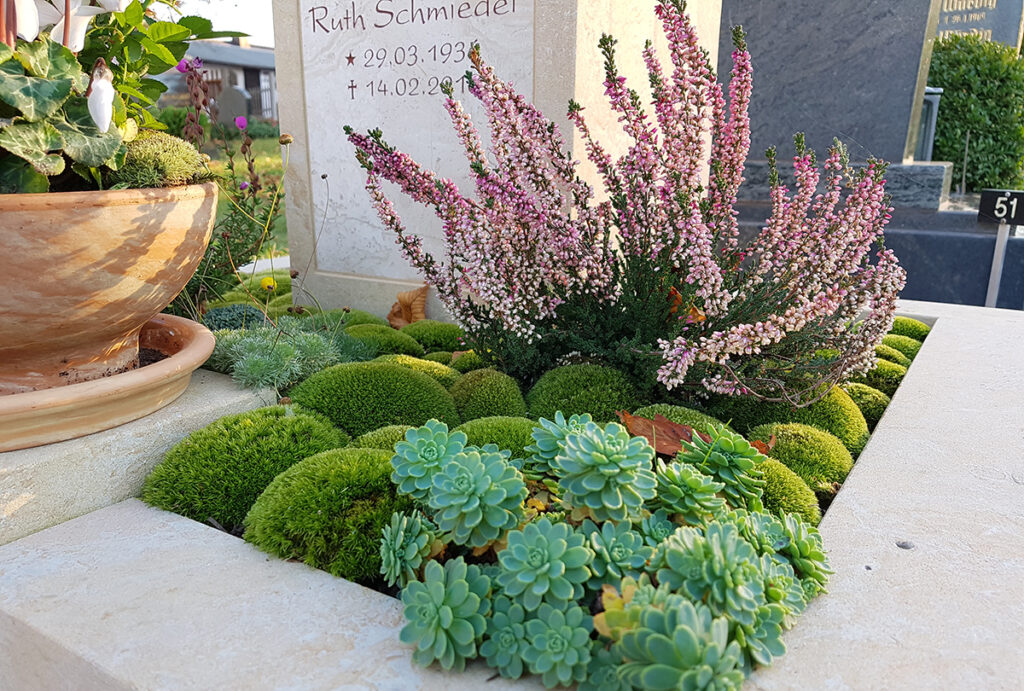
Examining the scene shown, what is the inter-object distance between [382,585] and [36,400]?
846 mm

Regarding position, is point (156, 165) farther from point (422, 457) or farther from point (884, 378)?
point (884, 378)

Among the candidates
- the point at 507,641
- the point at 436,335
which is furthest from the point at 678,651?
the point at 436,335

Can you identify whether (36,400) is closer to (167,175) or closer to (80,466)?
(80,466)

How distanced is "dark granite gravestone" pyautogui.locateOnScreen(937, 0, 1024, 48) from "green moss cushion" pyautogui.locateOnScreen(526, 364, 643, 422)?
9.99 metres

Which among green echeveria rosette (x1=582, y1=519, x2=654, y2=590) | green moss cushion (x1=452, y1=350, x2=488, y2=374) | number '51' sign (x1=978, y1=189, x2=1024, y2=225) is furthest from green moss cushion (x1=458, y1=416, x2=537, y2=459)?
number '51' sign (x1=978, y1=189, x2=1024, y2=225)

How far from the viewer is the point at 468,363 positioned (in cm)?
272

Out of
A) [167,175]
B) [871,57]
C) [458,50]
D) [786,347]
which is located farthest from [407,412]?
[871,57]

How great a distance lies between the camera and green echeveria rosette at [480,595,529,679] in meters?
1.06

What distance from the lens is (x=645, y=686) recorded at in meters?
0.91

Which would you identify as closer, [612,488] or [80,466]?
[612,488]

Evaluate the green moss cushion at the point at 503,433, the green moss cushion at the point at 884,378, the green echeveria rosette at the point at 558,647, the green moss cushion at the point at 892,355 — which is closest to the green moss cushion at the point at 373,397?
the green moss cushion at the point at 503,433

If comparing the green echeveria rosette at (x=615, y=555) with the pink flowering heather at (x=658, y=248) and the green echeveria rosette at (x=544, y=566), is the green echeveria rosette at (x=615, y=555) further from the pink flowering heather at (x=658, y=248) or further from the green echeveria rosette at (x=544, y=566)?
the pink flowering heather at (x=658, y=248)

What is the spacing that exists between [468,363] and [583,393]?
0.73 meters

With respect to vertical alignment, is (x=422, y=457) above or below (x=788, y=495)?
above
